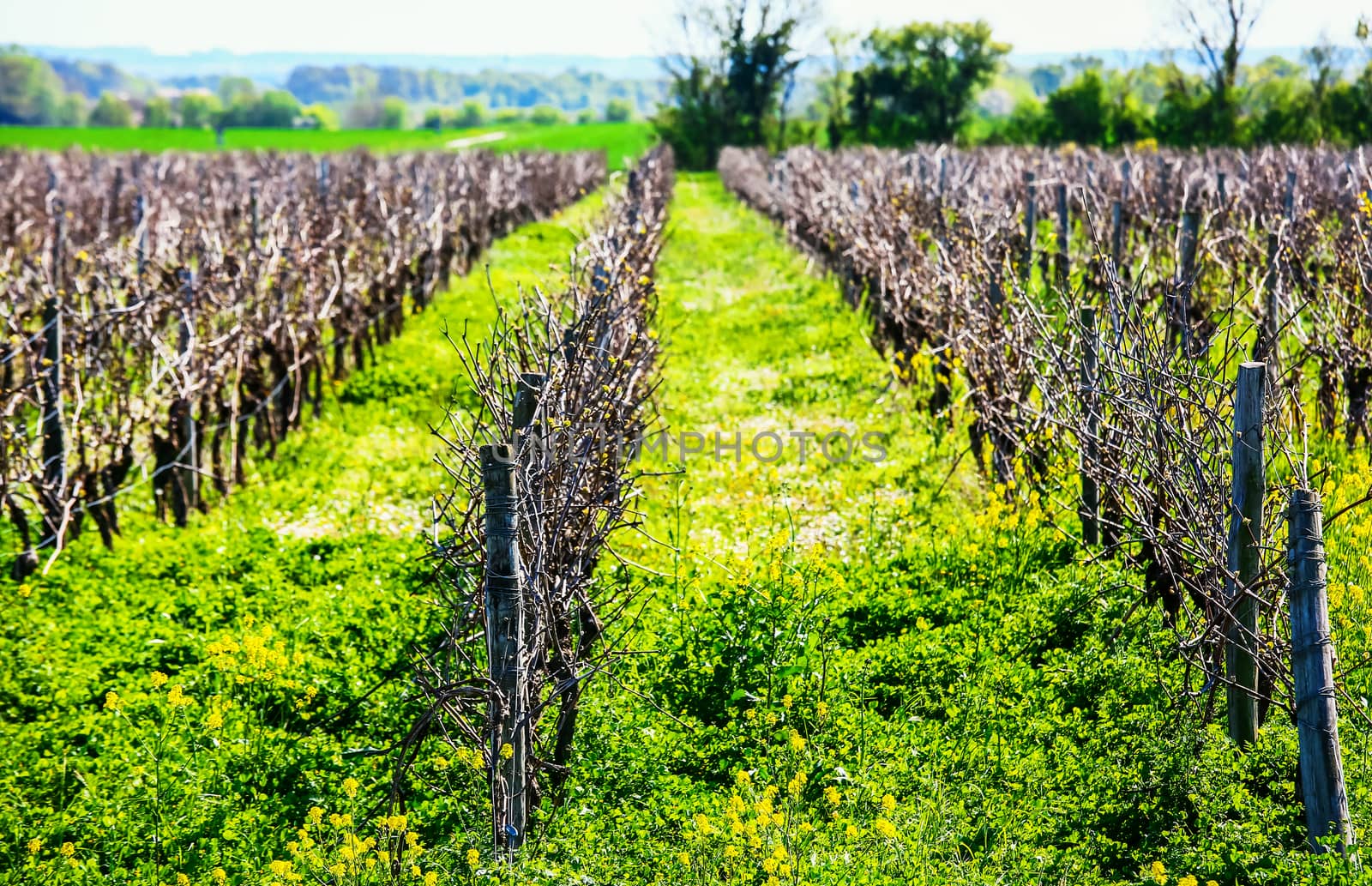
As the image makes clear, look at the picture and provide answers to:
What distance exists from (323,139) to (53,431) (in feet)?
264

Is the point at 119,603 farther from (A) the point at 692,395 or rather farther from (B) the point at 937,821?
(A) the point at 692,395

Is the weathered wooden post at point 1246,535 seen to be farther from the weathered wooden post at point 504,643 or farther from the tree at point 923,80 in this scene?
the tree at point 923,80

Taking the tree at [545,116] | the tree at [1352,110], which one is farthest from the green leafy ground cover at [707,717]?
the tree at [545,116]

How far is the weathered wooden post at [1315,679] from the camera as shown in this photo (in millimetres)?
3498

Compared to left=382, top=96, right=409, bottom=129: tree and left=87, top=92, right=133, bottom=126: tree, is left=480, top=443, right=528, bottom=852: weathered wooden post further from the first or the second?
left=382, top=96, right=409, bottom=129: tree

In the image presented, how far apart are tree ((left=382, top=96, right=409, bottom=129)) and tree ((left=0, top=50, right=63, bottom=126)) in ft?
131

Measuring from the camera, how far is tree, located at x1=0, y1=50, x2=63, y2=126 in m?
121

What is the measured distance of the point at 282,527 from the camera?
23.5ft

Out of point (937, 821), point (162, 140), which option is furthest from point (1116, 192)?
point (162, 140)

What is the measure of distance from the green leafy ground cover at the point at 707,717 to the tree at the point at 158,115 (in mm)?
121398

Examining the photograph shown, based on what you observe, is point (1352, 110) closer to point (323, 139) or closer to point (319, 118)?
point (323, 139)

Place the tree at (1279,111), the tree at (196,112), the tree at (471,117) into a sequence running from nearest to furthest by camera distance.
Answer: the tree at (1279,111) → the tree at (196,112) → the tree at (471,117)

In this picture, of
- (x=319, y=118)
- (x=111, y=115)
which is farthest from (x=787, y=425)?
(x=319, y=118)

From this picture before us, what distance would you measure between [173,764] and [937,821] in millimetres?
2900
